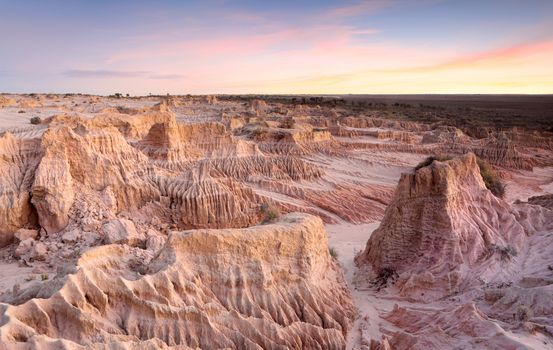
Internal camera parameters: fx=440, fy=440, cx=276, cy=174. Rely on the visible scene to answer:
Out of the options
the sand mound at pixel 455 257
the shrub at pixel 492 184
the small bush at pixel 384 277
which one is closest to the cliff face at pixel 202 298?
the sand mound at pixel 455 257

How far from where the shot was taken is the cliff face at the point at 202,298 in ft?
21.8

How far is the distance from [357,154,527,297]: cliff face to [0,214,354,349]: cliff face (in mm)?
3921

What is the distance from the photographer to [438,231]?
13.8 m

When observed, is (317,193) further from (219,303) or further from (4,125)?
(4,125)

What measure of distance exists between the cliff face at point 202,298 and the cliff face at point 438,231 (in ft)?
12.9

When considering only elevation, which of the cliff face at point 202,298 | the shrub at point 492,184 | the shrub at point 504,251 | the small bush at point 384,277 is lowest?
the small bush at point 384,277

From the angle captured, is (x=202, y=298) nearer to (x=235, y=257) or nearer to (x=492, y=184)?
(x=235, y=257)

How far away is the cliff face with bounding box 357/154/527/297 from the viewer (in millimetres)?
13242

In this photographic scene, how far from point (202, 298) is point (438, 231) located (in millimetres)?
8613

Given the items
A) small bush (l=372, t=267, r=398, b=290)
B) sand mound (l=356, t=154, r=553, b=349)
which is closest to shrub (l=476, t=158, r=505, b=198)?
sand mound (l=356, t=154, r=553, b=349)

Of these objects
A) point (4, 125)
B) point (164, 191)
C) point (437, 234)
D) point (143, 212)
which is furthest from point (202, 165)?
point (4, 125)

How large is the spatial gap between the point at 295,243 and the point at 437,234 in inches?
242

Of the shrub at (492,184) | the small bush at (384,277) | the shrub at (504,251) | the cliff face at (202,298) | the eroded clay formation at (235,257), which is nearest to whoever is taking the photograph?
the cliff face at (202,298)

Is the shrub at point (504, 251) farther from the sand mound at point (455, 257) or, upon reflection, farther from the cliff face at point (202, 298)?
the cliff face at point (202, 298)
